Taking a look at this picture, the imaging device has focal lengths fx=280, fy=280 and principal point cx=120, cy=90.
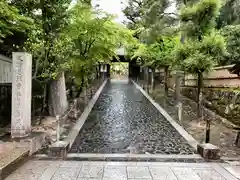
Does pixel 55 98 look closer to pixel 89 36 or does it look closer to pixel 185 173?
pixel 89 36

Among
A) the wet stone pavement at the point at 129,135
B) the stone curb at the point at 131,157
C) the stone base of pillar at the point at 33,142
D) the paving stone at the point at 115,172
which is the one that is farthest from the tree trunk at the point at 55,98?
the paving stone at the point at 115,172

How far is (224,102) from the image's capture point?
12.8 meters

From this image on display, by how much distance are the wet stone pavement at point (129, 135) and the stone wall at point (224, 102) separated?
2525mm

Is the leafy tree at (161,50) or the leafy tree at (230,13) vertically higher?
the leafy tree at (230,13)

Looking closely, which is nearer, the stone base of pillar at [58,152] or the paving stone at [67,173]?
the paving stone at [67,173]

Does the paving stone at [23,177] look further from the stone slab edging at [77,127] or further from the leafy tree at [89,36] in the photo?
the leafy tree at [89,36]

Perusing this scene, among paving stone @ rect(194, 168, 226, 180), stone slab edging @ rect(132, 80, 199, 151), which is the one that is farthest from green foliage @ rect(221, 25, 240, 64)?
paving stone @ rect(194, 168, 226, 180)

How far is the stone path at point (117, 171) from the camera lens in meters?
5.95

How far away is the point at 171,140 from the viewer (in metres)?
9.48

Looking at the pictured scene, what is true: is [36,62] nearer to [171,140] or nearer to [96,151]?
[96,151]

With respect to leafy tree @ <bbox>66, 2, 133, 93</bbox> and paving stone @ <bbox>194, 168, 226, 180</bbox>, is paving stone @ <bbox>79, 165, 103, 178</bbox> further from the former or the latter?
leafy tree @ <bbox>66, 2, 133, 93</bbox>

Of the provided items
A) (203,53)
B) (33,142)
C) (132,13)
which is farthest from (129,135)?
(132,13)

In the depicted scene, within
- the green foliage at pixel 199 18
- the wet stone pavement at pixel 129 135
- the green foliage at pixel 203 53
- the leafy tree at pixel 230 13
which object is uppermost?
the leafy tree at pixel 230 13

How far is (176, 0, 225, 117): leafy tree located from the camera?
11.8 metres
